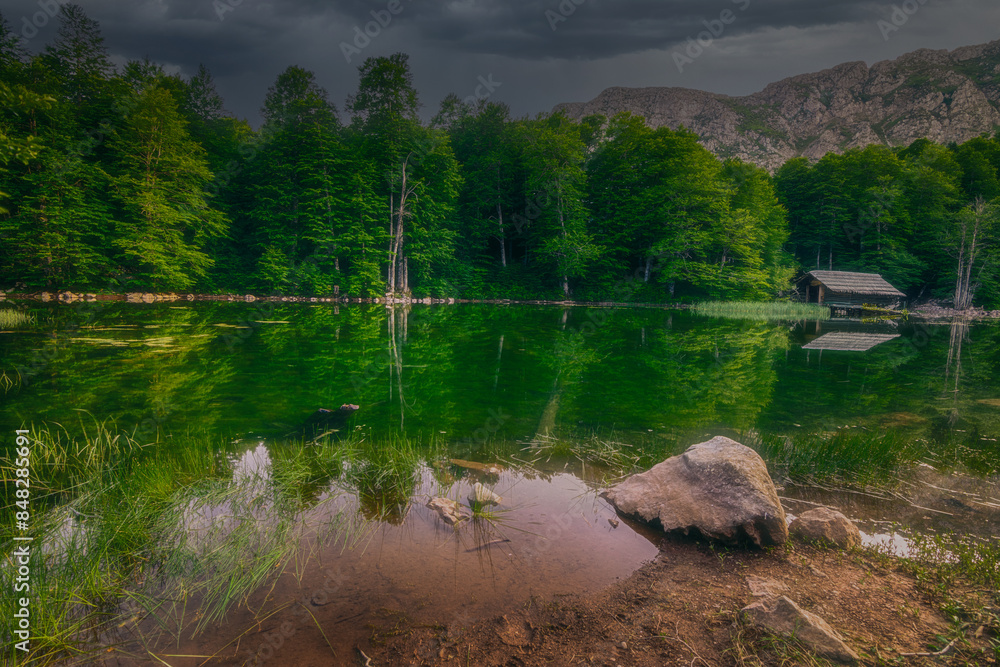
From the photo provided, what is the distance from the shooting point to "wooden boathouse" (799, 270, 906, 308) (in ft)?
119

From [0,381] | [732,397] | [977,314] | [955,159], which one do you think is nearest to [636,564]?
[732,397]

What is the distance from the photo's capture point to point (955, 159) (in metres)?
48.3

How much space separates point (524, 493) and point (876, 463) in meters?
4.47

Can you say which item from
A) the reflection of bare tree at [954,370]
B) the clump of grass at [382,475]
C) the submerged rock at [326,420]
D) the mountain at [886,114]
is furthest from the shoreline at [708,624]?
the mountain at [886,114]

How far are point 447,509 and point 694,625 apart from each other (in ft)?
7.19

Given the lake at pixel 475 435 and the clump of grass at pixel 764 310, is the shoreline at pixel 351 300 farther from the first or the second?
the lake at pixel 475 435

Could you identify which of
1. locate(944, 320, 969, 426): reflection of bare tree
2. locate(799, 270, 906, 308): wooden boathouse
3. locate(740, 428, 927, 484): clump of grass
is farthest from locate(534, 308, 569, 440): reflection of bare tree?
locate(799, 270, 906, 308): wooden boathouse

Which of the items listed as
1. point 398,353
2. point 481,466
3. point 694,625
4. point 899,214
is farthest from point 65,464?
point 899,214

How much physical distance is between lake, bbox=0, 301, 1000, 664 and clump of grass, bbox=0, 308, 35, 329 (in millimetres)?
682

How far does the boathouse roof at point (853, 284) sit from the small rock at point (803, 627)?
41778 millimetres

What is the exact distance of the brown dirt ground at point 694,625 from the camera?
250 cm

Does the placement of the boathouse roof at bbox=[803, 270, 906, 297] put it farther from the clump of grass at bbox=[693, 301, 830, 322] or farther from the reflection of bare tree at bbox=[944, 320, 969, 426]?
the reflection of bare tree at bbox=[944, 320, 969, 426]

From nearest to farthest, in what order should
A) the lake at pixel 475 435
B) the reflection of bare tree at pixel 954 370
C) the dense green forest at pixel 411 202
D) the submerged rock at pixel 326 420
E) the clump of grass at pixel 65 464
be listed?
1. the lake at pixel 475 435
2. the clump of grass at pixel 65 464
3. the submerged rock at pixel 326 420
4. the reflection of bare tree at pixel 954 370
5. the dense green forest at pixel 411 202

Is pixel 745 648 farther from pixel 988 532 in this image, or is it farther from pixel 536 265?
pixel 536 265
